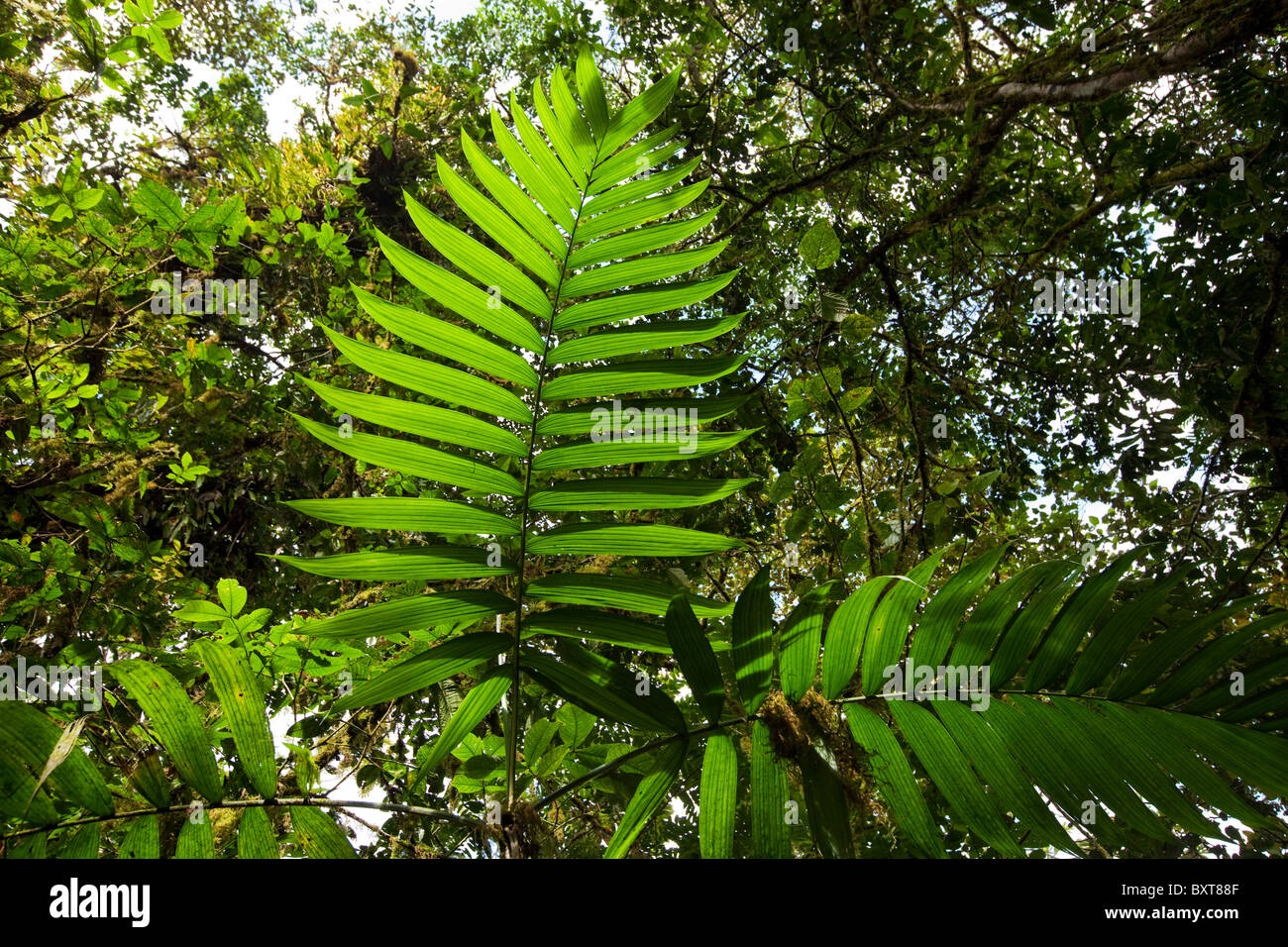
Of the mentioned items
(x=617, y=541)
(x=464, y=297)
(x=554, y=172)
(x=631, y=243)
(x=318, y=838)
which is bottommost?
(x=318, y=838)

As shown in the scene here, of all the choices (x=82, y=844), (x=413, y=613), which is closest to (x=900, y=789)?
(x=413, y=613)

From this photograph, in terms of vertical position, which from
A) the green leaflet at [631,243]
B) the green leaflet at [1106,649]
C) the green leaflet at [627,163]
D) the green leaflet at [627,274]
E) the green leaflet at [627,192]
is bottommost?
the green leaflet at [1106,649]

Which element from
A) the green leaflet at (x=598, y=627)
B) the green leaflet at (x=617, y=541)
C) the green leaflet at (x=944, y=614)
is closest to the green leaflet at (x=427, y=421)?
the green leaflet at (x=617, y=541)

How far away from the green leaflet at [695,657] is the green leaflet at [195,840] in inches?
20.3

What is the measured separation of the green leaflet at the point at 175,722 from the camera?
0.70 meters

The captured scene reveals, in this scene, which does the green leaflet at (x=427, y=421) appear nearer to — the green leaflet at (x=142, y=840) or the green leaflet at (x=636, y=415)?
the green leaflet at (x=636, y=415)

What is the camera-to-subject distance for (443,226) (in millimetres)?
969

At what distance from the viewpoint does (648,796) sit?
794 mm

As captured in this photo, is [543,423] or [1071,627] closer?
[1071,627]

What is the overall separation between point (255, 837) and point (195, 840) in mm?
58

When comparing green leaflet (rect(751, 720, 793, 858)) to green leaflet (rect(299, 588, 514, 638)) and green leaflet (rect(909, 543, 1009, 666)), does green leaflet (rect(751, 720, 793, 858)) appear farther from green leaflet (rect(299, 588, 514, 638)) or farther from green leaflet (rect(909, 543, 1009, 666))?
green leaflet (rect(299, 588, 514, 638))

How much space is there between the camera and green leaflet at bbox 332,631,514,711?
835 mm

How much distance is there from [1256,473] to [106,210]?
5.08 meters

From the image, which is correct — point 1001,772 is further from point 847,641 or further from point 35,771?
point 35,771
